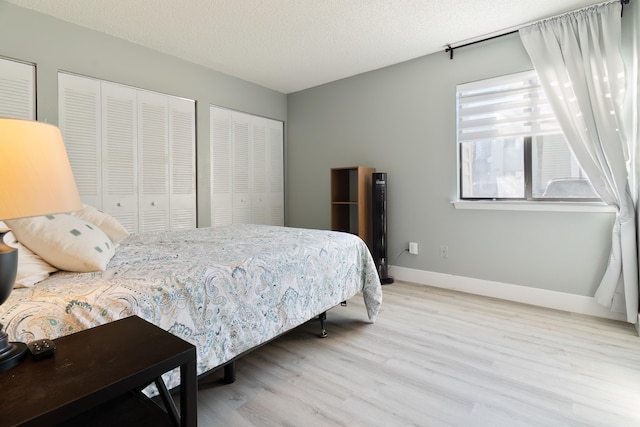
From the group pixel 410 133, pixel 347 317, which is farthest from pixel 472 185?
pixel 347 317

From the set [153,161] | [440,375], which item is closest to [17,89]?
[153,161]

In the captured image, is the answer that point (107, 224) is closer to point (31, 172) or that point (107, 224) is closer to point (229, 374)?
point (229, 374)

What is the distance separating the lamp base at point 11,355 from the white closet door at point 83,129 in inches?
96.3

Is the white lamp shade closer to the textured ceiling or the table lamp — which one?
the table lamp

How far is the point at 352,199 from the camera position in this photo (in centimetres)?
434

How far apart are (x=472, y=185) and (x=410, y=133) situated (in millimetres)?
894

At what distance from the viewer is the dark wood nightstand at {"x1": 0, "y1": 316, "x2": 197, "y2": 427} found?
2.26 ft

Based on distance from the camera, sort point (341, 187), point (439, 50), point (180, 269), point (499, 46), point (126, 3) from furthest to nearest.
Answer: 1. point (341, 187)
2. point (439, 50)
3. point (499, 46)
4. point (126, 3)
5. point (180, 269)

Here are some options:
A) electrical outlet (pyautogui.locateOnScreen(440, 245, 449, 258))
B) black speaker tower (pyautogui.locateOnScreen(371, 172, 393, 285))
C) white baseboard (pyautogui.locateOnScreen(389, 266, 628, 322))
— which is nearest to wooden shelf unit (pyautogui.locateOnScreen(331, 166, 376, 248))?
black speaker tower (pyautogui.locateOnScreen(371, 172, 393, 285))

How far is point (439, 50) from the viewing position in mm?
3416

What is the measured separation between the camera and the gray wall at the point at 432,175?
2.84 m

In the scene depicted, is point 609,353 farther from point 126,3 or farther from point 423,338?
point 126,3

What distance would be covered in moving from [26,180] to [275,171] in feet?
13.5

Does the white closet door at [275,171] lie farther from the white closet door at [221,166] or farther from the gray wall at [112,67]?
the white closet door at [221,166]
